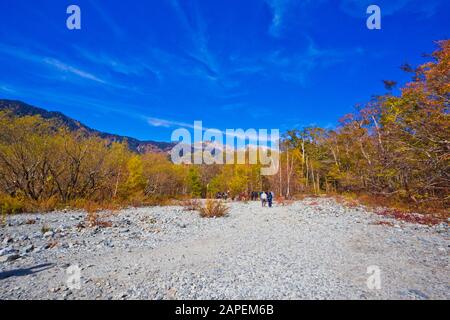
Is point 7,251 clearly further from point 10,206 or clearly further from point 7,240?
point 10,206

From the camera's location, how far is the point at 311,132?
143ft

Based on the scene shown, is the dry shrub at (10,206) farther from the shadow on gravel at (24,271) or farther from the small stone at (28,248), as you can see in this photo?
the shadow on gravel at (24,271)

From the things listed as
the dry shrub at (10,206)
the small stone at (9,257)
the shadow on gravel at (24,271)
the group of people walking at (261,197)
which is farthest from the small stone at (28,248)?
the group of people walking at (261,197)

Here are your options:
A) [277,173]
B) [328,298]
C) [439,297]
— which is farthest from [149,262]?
[277,173]

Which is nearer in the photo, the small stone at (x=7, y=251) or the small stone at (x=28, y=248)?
the small stone at (x=7, y=251)

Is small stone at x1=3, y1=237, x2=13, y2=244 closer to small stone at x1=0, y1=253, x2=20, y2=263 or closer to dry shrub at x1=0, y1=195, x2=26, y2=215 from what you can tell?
small stone at x1=0, y1=253, x2=20, y2=263

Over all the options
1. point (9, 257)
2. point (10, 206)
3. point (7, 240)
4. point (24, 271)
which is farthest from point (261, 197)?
point (24, 271)

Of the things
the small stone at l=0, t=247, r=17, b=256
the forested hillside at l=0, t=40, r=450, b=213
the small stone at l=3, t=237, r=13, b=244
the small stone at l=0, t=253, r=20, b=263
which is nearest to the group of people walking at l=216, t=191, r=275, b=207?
the forested hillside at l=0, t=40, r=450, b=213

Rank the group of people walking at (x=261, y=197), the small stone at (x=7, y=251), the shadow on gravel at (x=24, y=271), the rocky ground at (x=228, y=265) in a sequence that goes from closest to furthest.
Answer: the rocky ground at (x=228, y=265) < the shadow on gravel at (x=24, y=271) < the small stone at (x=7, y=251) < the group of people walking at (x=261, y=197)

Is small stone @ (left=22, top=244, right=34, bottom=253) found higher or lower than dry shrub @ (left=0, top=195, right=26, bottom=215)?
lower

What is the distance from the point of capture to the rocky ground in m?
3.34

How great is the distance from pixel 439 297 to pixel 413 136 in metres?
8.73

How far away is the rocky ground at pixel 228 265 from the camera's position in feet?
11.0
